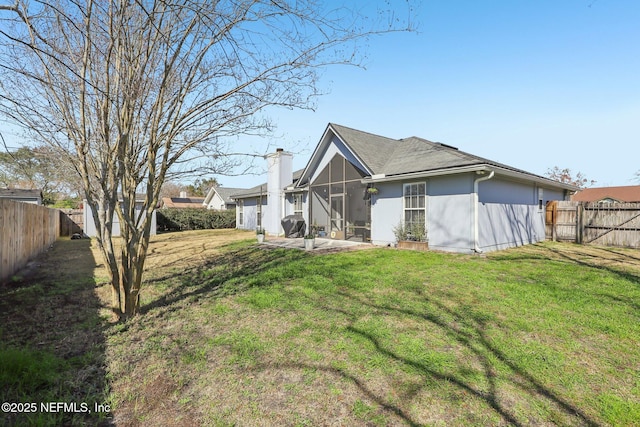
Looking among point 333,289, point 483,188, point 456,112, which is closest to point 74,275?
point 333,289

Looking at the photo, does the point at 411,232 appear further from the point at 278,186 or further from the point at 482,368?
the point at 278,186

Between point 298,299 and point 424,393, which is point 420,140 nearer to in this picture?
point 298,299

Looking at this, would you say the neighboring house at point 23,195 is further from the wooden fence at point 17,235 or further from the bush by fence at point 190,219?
the wooden fence at point 17,235

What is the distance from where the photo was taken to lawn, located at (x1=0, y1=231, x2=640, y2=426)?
244 centimetres

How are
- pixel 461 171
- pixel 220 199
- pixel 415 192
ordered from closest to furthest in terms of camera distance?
pixel 461 171 < pixel 415 192 < pixel 220 199

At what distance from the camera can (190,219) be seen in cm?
2450

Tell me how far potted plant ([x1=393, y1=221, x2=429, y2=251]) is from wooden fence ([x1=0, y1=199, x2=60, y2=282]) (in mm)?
10874

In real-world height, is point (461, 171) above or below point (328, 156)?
below

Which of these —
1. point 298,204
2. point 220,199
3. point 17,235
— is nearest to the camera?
point 17,235

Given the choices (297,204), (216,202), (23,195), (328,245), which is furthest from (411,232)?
(216,202)

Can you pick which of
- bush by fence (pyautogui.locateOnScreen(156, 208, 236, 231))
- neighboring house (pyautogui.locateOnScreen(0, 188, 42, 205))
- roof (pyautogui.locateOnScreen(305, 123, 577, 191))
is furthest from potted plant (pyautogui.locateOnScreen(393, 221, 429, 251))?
neighboring house (pyautogui.locateOnScreen(0, 188, 42, 205))

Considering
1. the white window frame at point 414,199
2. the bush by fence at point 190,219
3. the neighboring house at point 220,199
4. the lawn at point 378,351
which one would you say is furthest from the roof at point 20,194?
the white window frame at point 414,199

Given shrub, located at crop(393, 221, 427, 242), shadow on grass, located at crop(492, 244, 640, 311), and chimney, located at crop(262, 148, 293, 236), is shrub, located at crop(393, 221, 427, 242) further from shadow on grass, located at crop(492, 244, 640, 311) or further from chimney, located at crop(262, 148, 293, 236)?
chimney, located at crop(262, 148, 293, 236)

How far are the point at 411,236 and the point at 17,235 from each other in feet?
38.0
